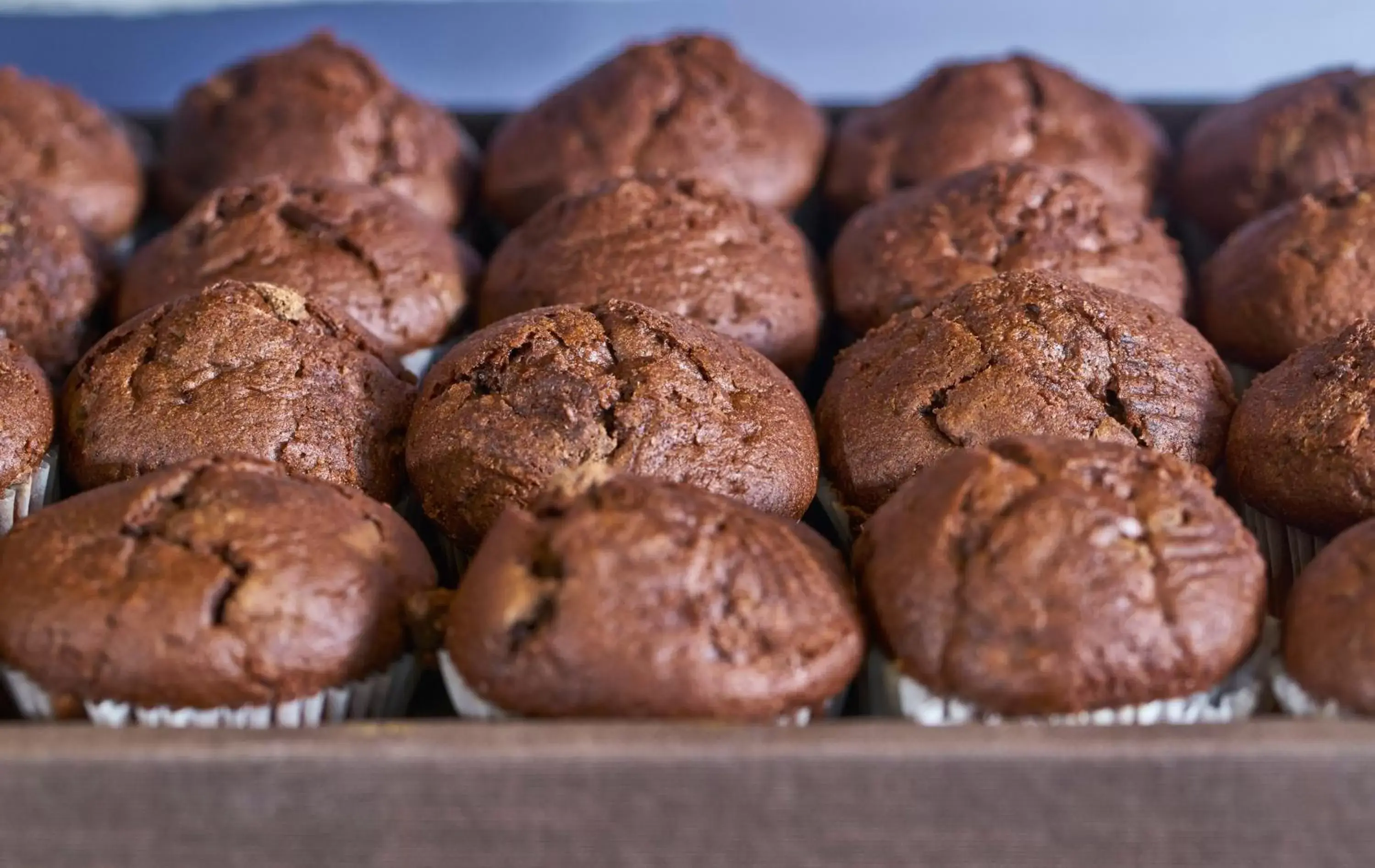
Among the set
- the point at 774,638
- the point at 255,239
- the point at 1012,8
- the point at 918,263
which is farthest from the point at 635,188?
the point at 1012,8

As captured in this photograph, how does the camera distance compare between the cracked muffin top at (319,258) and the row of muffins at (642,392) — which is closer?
the row of muffins at (642,392)

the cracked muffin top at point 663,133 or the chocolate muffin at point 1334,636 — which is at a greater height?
the cracked muffin top at point 663,133

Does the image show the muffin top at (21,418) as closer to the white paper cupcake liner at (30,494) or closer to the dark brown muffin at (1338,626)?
the white paper cupcake liner at (30,494)

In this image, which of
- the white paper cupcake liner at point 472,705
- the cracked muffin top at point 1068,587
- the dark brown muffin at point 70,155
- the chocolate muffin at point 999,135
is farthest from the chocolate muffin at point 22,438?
the chocolate muffin at point 999,135

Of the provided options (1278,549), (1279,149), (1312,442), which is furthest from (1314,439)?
(1279,149)

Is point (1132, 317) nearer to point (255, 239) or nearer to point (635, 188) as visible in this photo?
point (635, 188)

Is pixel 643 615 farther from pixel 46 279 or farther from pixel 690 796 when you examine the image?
pixel 46 279
